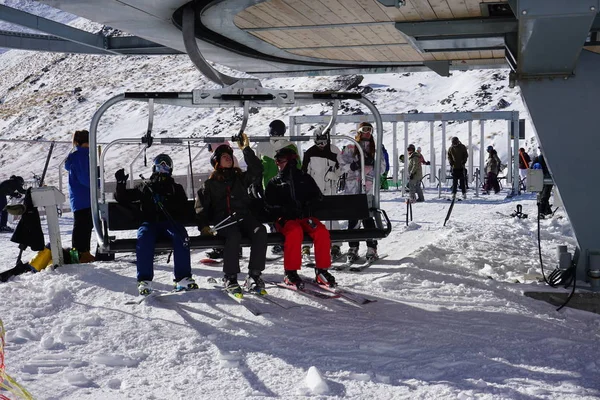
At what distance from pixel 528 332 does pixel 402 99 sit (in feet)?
175

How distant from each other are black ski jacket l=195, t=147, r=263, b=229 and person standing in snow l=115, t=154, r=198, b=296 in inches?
10.5

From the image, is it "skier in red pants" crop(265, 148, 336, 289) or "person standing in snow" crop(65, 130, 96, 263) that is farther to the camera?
"person standing in snow" crop(65, 130, 96, 263)

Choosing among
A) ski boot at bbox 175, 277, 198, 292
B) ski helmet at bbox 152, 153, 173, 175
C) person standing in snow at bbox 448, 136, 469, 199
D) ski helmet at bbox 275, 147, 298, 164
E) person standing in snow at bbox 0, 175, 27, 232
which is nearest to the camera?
ski boot at bbox 175, 277, 198, 292

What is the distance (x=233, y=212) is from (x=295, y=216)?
600mm

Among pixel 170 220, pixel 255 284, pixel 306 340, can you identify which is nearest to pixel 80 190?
pixel 170 220

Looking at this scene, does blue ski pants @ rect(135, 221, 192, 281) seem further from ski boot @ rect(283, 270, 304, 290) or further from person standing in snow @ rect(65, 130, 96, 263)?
person standing in snow @ rect(65, 130, 96, 263)

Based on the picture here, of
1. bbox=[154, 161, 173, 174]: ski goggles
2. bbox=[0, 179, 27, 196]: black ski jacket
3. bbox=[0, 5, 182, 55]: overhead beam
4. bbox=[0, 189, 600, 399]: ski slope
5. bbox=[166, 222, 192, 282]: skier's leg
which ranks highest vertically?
bbox=[0, 5, 182, 55]: overhead beam

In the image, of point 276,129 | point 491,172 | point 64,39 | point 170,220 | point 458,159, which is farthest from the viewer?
point 491,172

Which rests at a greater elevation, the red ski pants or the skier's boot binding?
the red ski pants

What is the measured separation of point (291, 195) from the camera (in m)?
7.12

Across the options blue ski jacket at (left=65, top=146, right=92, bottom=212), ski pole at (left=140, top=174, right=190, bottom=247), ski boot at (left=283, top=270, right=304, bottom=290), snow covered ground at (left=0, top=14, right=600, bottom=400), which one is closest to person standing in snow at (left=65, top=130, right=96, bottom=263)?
blue ski jacket at (left=65, top=146, right=92, bottom=212)

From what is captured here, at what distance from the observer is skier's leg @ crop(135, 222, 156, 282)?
6.44m

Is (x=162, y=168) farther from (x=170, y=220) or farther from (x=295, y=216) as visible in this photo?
(x=295, y=216)

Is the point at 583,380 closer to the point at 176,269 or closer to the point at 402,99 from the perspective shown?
the point at 176,269
